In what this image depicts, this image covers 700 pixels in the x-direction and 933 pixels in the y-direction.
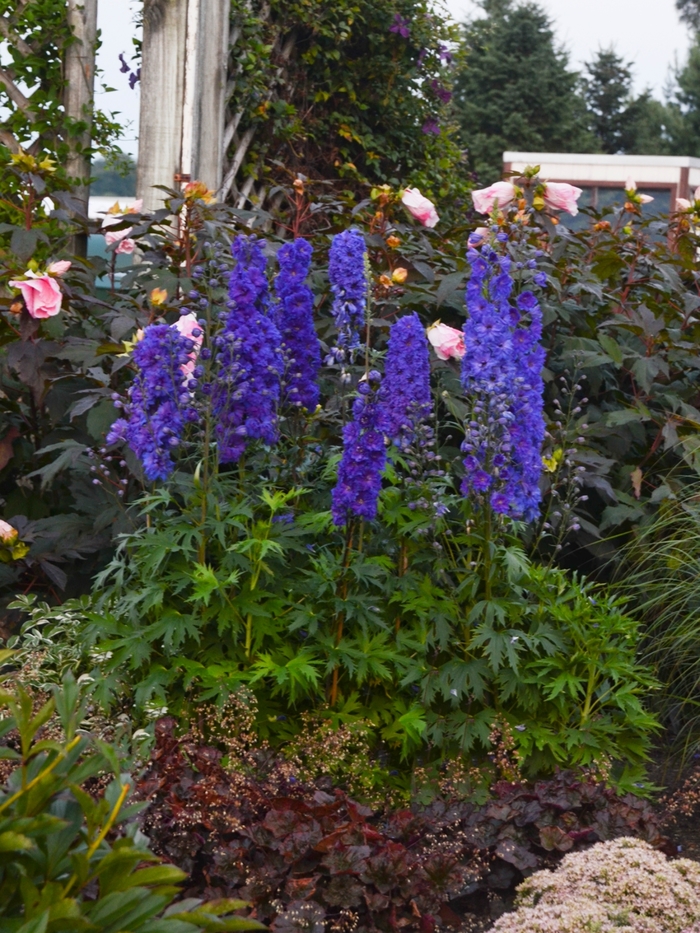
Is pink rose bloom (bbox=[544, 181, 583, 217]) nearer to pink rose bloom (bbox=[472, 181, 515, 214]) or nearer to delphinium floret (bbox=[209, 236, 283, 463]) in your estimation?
pink rose bloom (bbox=[472, 181, 515, 214])

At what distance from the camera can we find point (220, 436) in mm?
2986

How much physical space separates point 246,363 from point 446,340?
95 cm

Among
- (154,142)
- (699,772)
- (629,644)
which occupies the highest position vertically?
(154,142)

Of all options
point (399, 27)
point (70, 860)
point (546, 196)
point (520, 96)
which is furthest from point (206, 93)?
point (520, 96)

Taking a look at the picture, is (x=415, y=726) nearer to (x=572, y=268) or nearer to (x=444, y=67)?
(x=572, y=268)

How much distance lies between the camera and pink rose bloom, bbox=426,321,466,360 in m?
3.65

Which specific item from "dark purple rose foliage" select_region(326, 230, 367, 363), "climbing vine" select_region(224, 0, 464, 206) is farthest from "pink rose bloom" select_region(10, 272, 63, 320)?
"climbing vine" select_region(224, 0, 464, 206)

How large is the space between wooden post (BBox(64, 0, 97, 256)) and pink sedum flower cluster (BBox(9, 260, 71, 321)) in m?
1.72

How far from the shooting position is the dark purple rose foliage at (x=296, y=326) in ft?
9.96

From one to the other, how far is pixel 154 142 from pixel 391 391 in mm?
3151

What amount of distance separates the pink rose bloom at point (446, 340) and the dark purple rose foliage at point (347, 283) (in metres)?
0.69

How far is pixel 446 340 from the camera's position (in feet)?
12.0

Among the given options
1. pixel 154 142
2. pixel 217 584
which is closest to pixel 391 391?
pixel 217 584

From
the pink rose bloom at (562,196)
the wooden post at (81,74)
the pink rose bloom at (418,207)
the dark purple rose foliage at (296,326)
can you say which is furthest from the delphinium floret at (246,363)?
the wooden post at (81,74)
